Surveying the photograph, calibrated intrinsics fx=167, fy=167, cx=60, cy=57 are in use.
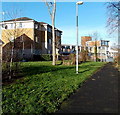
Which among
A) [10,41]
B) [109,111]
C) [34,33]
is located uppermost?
[34,33]

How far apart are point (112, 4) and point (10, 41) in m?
13.1

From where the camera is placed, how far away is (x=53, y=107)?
502 cm

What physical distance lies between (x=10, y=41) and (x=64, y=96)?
5.04 m

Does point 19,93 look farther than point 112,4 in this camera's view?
No

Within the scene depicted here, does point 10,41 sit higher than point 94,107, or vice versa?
point 10,41

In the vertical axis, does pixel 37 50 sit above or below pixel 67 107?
above

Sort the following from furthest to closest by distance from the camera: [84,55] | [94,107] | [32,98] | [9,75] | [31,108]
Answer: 1. [84,55]
2. [9,75]
3. [32,98]
4. [94,107]
5. [31,108]

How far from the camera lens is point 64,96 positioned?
20.7 ft

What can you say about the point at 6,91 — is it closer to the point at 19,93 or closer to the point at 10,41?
the point at 19,93

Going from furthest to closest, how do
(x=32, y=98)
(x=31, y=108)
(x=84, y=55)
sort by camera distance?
(x=84, y=55)
(x=32, y=98)
(x=31, y=108)

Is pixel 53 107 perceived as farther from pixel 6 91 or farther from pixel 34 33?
pixel 34 33

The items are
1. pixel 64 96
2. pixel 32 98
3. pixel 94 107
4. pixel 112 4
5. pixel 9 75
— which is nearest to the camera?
pixel 94 107

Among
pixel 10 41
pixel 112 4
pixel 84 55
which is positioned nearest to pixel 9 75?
pixel 10 41

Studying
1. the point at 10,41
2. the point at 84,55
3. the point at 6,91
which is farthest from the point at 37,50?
the point at 6,91
